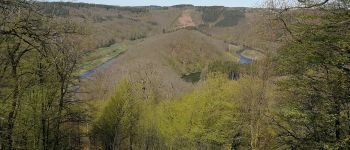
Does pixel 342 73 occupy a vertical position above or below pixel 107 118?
above

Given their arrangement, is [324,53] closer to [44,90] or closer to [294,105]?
[294,105]

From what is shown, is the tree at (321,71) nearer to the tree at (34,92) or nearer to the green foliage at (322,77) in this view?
the green foliage at (322,77)

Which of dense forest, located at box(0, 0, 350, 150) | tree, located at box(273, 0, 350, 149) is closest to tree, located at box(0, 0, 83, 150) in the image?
dense forest, located at box(0, 0, 350, 150)

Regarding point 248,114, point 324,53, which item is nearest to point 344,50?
point 324,53

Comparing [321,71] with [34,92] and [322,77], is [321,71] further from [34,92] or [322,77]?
[34,92]

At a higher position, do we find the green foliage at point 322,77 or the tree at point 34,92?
the green foliage at point 322,77

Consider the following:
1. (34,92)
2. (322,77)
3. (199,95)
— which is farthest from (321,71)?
(199,95)

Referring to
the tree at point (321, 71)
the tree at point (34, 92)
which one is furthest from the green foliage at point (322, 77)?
the tree at point (34, 92)

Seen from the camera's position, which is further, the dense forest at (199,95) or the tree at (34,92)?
the tree at (34,92)
